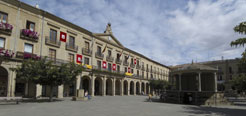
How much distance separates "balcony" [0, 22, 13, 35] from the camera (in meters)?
20.6

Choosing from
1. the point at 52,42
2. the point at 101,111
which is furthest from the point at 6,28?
the point at 101,111

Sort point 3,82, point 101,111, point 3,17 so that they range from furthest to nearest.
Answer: point 3,82, point 3,17, point 101,111

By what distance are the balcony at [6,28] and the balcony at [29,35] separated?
148 cm

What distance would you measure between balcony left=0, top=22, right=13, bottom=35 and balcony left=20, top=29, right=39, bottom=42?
1482 millimetres

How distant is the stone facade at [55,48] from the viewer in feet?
70.2

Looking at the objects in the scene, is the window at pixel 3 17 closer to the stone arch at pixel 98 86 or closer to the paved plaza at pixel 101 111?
the paved plaza at pixel 101 111

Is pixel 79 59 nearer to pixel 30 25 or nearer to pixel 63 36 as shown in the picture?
pixel 63 36

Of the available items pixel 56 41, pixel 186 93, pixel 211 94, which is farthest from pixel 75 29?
pixel 211 94

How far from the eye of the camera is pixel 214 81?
75.0 feet

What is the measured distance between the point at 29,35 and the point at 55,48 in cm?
462

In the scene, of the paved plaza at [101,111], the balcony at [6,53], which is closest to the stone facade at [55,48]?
the balcony at [6,53]

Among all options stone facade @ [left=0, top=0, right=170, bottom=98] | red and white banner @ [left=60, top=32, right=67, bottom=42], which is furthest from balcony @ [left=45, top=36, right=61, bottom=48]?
red and white banner @ [left=60, top=32, right=67, bottom=42]

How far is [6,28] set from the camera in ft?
68.3

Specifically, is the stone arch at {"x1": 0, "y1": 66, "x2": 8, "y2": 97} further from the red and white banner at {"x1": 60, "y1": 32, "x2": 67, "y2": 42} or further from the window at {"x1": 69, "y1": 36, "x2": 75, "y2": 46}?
the window at {"x1": 69, "y1": 36, "x2": 75, "y2": 46}
